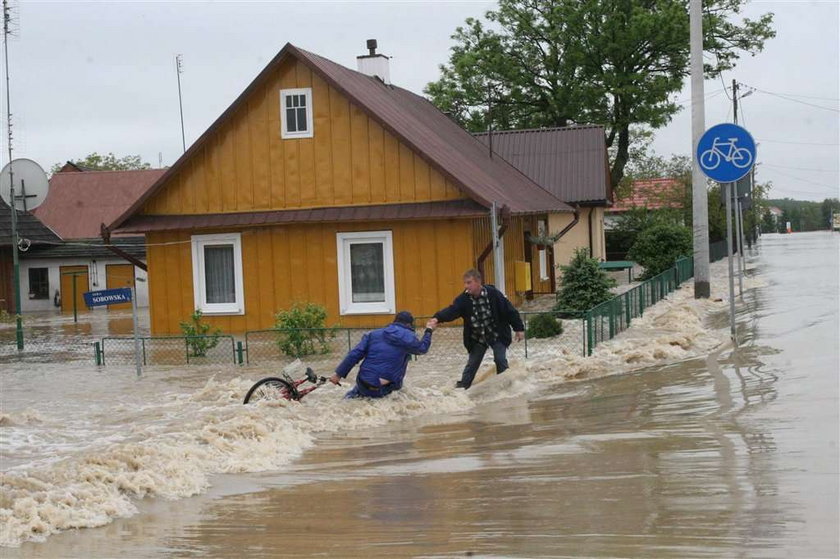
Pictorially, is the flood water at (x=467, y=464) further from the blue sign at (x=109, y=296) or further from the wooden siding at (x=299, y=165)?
the wooden siding at (x=299, y=165)

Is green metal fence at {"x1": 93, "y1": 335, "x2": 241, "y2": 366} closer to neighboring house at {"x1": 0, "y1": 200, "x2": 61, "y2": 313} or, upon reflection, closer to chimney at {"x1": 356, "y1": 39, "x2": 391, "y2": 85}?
chimney at {"x1": 356, "y1": 39, "x2": 391, "y2": 85}

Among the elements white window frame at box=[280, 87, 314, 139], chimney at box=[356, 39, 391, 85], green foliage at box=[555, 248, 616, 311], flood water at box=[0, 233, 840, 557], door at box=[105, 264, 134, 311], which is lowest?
flood water at box=[0, 233, 840, 557]

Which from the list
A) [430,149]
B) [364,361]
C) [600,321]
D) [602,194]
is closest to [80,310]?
[602,194]

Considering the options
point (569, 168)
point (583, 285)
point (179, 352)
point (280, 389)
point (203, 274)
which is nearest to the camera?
point (280, 389)

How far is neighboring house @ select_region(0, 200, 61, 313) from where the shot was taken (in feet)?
136

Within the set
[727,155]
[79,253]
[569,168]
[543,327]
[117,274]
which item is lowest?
[543,327]

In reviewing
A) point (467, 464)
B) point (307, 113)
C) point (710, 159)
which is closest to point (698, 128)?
point (307, 113)

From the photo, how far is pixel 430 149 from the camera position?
2403cm

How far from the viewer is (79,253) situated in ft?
142

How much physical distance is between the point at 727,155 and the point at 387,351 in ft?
19.0

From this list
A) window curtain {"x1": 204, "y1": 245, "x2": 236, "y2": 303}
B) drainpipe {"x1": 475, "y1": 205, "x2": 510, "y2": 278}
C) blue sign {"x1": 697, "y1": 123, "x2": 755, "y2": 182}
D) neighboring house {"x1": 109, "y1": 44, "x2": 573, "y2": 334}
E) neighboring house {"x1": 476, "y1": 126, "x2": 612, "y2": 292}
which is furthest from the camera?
neighboring house {"x1": 476, "y1": 126, "x2": 612, "y2": 292}

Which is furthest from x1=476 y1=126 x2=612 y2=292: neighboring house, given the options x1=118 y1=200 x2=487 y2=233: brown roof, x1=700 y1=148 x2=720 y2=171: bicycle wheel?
x1=700 y1=148 x2=720 y2=171: bicycle wheel

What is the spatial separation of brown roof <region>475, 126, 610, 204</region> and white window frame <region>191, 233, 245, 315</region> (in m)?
19.3

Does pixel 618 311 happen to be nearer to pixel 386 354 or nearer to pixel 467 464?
pixel 386 354
